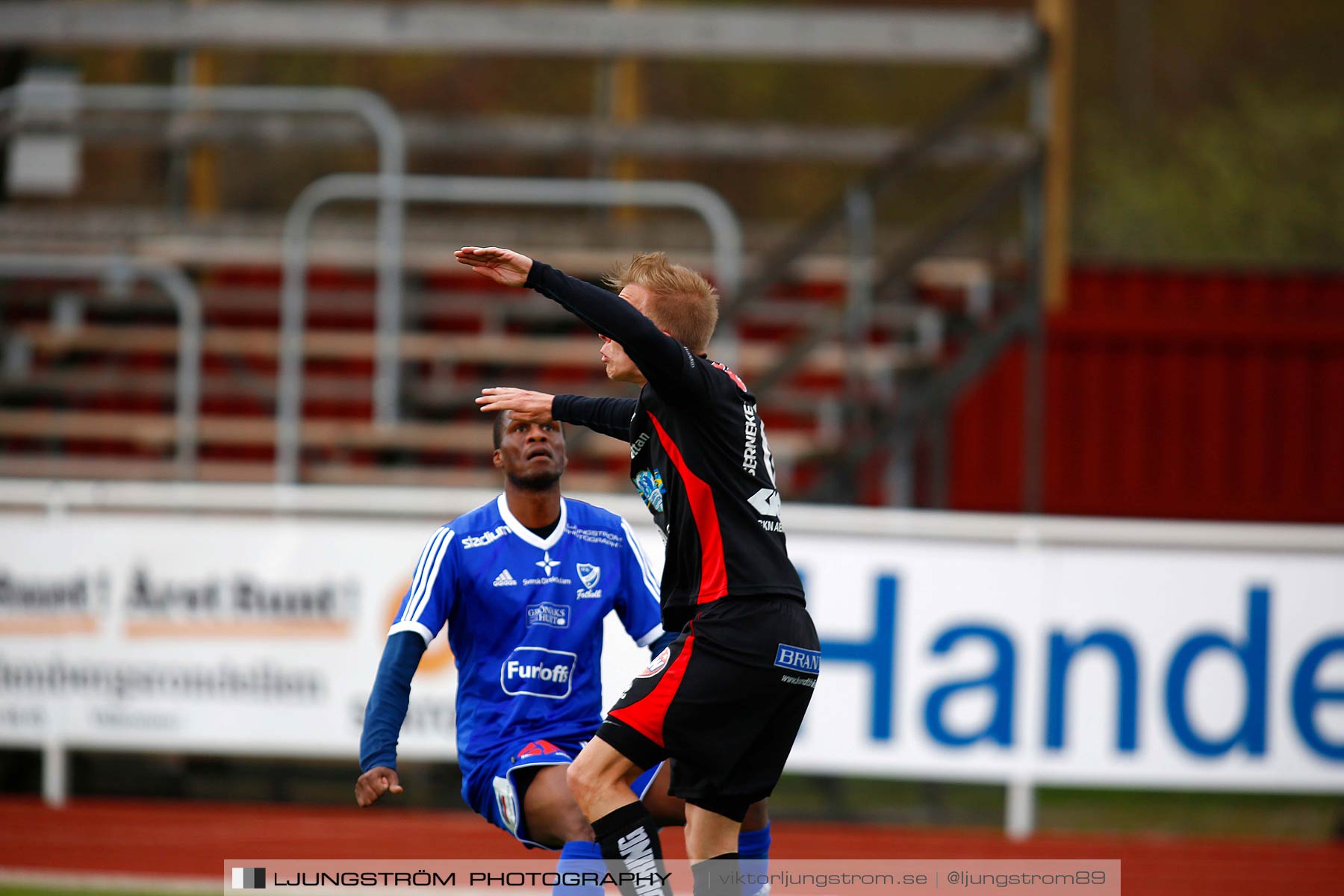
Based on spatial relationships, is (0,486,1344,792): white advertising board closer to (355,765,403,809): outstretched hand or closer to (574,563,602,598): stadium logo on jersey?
(574,563,602,598): stadium logo on jersey

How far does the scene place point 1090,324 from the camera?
40.6 ft

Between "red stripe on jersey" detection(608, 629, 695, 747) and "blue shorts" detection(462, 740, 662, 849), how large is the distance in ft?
1.85

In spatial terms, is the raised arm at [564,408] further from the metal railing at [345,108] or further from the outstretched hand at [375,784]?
the metal railing at [345,108]

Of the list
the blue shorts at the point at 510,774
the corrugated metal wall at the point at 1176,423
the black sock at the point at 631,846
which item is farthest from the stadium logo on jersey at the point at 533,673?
the corrugated metal wall at the point at 1176,423

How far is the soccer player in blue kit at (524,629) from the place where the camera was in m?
4.82

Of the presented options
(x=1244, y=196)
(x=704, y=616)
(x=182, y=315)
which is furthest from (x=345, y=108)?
(x=1244, y=196)

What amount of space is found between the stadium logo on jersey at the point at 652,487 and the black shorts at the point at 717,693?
1.22 ft

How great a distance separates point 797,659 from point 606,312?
3.65 ft

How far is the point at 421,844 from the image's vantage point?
8492 mm

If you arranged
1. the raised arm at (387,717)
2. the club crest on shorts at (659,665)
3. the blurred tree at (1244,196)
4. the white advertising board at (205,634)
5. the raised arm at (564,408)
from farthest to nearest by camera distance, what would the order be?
the blurred tree at (1244,196), the white advertising board at (205,634), the raised arm at (564,408), the club crest on shorts at (659,665), the raised arm at (387,717)

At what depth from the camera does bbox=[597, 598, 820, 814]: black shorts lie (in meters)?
4.30

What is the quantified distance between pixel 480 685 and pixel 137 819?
4902mm

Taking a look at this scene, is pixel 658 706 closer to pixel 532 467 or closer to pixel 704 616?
pixel 704 616

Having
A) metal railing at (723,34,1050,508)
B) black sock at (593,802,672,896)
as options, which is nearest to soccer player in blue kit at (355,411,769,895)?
black sock at (593,802,672,896)
